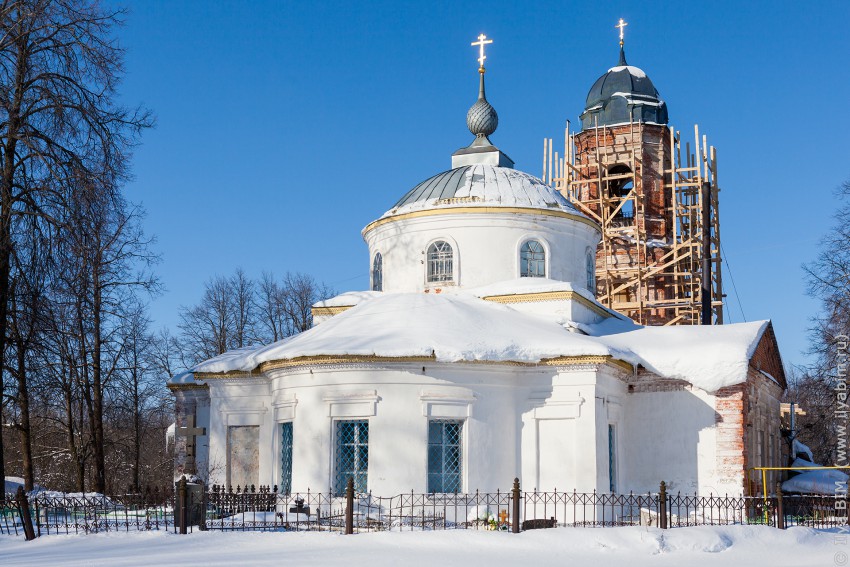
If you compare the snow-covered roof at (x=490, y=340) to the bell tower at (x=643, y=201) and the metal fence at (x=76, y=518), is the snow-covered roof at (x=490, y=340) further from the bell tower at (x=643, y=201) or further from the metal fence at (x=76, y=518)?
the bell tower at (x=643, y=201)

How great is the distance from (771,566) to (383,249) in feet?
41.8

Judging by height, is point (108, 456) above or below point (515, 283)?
below

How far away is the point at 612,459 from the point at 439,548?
7.03 metres

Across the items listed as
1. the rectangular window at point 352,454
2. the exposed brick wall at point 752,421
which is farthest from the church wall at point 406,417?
the exposed brick wall at point 752,421

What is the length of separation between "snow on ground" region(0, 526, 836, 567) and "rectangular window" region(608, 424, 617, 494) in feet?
14.1

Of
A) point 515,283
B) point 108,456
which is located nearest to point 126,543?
point 515,283

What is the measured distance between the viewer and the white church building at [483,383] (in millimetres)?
18094

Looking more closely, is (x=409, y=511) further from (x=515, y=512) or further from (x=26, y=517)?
(x=26, y=517)

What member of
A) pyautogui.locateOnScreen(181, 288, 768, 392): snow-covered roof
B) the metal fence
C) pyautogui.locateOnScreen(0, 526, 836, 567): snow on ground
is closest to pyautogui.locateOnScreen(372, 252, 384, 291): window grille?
pyautogui.locateOnScreen(181, 288, 768, 392): snow-covered roof

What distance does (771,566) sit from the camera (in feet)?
42.1

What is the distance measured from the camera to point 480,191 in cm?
2314

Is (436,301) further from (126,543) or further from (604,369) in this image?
(126,543)

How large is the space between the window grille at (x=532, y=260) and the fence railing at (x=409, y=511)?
569 centimetres

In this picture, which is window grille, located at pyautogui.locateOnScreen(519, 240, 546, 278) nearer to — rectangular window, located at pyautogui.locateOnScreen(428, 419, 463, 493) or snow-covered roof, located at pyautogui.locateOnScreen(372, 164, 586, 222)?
snow-covered roof, located at pyautogui.locateOnScreen(372, 164, 586, 222)
